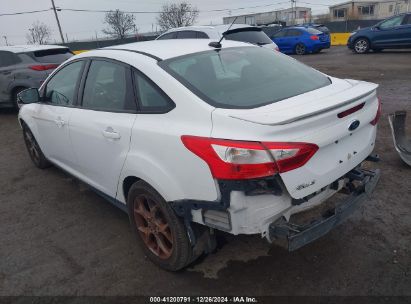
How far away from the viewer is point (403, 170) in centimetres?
420

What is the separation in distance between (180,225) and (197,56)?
135cm

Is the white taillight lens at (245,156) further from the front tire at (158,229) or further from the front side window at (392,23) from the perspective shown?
the front side window at (392,23)

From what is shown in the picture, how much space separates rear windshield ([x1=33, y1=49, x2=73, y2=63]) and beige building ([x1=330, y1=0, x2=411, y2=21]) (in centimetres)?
6038

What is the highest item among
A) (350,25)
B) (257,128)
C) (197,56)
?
(197,56)

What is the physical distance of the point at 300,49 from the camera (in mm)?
18500

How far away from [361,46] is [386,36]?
1360mm

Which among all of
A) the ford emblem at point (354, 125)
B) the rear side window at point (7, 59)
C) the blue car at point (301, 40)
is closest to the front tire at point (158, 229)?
the ford emblem at point (354, 125)

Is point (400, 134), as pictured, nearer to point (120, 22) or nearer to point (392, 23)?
point (392, 23)

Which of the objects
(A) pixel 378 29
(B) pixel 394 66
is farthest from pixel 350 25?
(B) pixel 394 66

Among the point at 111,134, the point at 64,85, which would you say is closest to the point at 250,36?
the point at 64,85

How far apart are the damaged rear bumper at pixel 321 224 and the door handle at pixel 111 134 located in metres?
1.37

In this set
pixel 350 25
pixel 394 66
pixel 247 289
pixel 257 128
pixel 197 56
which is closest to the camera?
pixel 257 128

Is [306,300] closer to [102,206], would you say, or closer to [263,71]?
[263,71]

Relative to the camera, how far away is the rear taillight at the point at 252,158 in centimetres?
202
